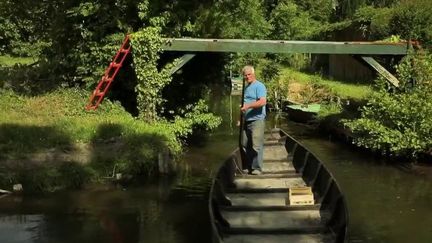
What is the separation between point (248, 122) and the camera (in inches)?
440

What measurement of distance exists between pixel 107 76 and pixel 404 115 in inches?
342

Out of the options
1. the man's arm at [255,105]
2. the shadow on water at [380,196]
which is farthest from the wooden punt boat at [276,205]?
the shadow on water at [380,196]

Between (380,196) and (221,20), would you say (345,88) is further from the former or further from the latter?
(380,196)

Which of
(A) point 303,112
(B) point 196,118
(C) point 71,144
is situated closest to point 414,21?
(A) point 303,112

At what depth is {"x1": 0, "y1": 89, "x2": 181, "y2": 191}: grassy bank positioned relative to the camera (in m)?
14.1

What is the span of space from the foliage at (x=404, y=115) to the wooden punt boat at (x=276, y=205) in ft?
15.9

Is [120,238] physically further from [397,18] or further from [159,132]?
[397,18]

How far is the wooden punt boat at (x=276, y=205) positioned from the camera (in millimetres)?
8414

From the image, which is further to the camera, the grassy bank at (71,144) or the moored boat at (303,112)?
the moored boat at (303,112)

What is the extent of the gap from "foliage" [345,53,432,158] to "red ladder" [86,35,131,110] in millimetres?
7283

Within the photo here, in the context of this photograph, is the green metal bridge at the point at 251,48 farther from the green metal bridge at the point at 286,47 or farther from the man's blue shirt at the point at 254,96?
the man's blue shirt at the point at 254,96

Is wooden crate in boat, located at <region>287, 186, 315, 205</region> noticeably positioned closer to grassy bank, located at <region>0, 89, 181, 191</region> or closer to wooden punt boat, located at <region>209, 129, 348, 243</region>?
wooden punt boat, located at <region>209, 129, 348, 243</region>

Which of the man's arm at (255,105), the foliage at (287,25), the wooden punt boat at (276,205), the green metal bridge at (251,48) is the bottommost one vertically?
the wooden punt boat at (276,205)

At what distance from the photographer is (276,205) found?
9648 mm
